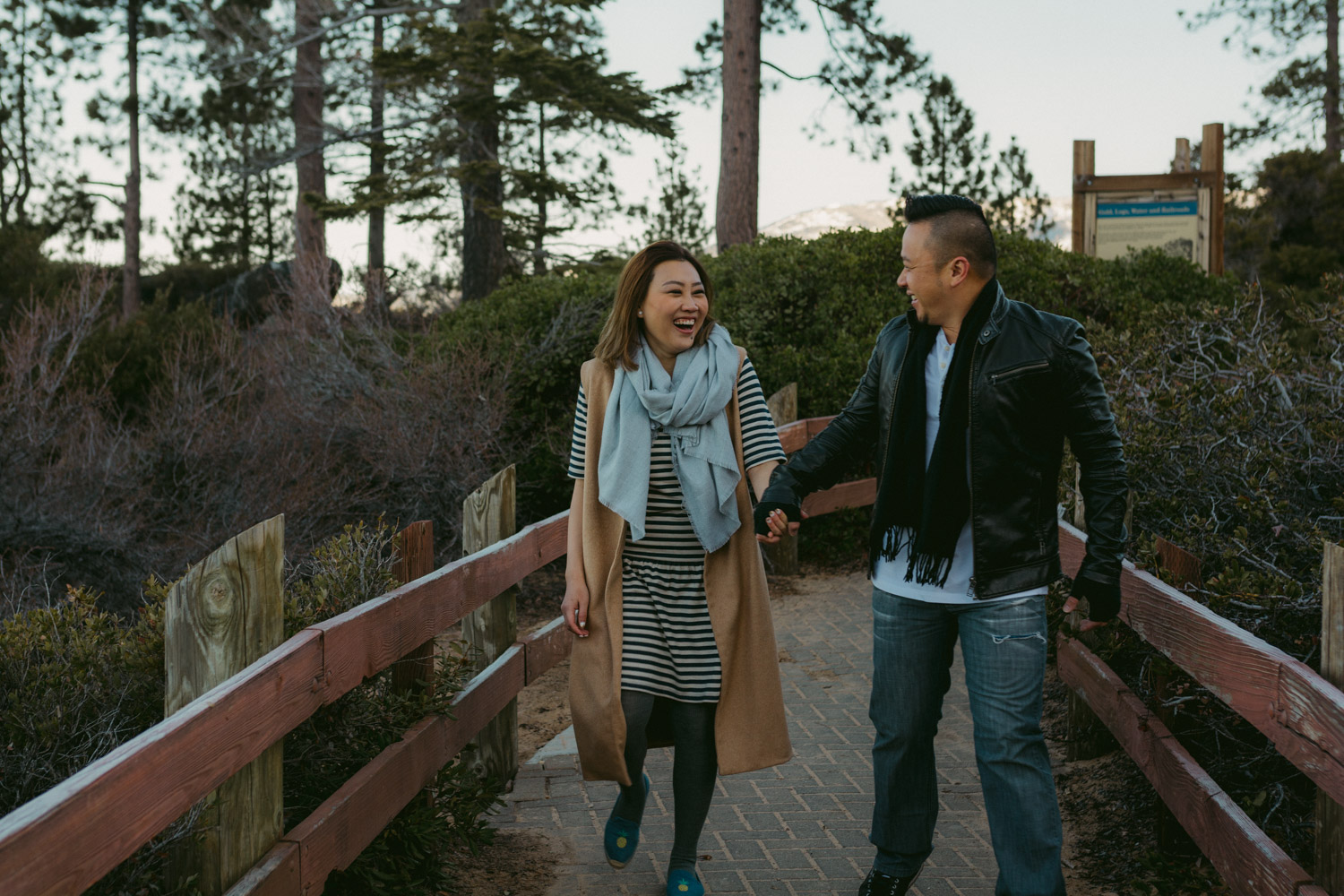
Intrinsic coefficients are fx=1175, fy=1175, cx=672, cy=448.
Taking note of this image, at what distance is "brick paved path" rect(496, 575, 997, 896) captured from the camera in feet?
12.9

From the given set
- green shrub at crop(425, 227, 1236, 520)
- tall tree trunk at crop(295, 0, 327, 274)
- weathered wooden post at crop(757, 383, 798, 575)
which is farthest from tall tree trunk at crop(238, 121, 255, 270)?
weathered wooden post at crop(757, 383, 798, 575)

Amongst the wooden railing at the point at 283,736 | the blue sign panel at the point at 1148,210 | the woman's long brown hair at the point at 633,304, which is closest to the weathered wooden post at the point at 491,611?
the wooden railing at the point at 283,736

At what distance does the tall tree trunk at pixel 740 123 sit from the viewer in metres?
14.7

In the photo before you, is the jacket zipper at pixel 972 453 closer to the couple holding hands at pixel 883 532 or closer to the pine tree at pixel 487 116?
the couple holding hands at pixel 883 532

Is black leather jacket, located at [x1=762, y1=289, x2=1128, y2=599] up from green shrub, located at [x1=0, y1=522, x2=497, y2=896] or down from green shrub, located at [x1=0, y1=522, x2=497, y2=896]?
up

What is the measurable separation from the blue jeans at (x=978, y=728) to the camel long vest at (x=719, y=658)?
0.36 metres

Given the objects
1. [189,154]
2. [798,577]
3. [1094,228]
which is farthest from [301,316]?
[189,154]

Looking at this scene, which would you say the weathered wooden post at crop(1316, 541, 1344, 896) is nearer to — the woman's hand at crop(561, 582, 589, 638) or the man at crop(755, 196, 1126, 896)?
the man at crop(755, 196, 1126, 896)

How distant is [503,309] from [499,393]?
1.64 metres

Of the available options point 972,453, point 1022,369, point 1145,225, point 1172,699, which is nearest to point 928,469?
point 972,453

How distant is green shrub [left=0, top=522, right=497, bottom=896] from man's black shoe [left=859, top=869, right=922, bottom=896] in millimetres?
1319

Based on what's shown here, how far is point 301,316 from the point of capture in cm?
1053

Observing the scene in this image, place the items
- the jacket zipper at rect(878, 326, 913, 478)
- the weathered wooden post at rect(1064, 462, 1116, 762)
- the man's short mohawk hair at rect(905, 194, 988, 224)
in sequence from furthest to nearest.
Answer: the weathered wooden post at rect(1064, 462, 1116, 762) < the jacket zipper at rect(878, 326, 913, 478) < the man's short mohawk hair at rect(905, 194, 988, 224)

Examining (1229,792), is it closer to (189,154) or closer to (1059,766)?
(1059,766)
